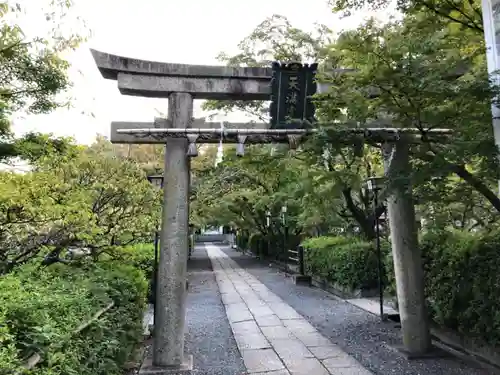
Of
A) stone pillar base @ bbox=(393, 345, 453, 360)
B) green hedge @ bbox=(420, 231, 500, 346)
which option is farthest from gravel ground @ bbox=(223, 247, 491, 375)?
green hedge @ bbox=(420, 231, 500, 346)

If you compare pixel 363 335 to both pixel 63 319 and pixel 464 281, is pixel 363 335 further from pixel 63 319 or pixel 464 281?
pixel 63 319

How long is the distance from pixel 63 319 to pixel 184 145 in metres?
3.44

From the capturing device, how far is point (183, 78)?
20.0ft

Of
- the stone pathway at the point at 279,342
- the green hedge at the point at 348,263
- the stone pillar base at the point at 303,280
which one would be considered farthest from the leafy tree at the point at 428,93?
the stone pillar base at the point at 303,280

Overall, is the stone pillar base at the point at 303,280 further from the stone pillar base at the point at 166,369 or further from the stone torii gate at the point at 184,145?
the stone pillar base at the point at 166,369

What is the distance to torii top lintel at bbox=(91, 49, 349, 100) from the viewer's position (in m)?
5.93

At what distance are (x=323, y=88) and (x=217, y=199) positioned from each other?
37.8ft

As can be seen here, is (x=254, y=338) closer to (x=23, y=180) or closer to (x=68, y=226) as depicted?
(x=68, y=226)

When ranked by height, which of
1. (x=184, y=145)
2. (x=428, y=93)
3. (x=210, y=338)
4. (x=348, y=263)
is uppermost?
(x=428, y=93)

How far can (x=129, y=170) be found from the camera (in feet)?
19.4

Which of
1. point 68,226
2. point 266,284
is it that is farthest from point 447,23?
point 266,284

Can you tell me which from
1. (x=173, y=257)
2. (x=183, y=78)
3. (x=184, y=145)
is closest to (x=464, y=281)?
(x=173, y=257)

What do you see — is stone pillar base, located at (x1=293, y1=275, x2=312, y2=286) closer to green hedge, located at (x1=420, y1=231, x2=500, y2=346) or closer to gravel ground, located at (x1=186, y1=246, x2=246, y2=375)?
gravel ground, located at (x1=186, y1=246, x2=246, y2=375)

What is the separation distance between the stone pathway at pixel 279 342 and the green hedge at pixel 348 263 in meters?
2.08
